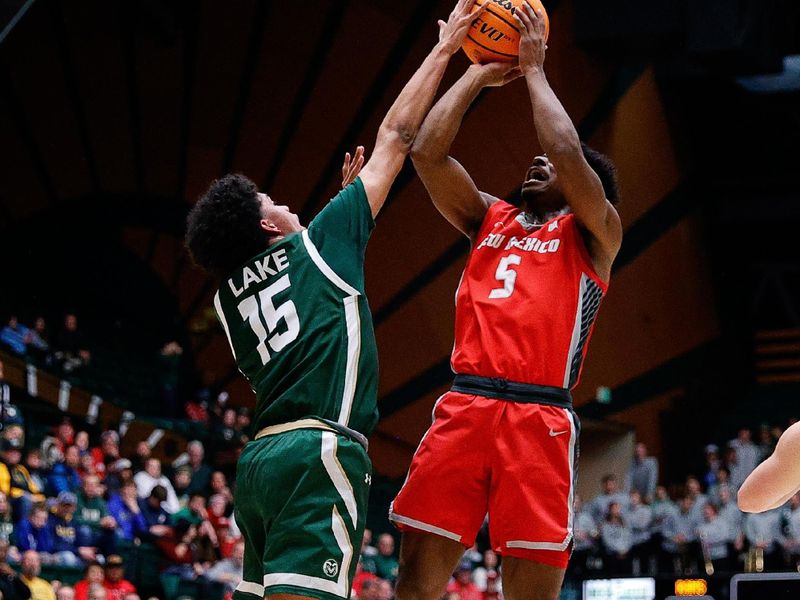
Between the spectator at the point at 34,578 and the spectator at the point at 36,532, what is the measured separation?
75 cm

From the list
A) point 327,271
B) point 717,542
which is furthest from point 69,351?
point 327,271

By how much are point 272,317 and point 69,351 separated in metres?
15.4

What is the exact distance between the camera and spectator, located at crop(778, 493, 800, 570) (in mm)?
15555

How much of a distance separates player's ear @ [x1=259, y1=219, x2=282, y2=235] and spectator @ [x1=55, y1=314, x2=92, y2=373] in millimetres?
14943

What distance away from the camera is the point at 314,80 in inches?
802

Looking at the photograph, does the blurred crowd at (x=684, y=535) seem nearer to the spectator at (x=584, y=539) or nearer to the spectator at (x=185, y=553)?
the spectator at (x=584, y=539)

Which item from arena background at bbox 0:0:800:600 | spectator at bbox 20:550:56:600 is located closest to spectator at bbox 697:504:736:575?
arena background at bbox 0:0:800:600

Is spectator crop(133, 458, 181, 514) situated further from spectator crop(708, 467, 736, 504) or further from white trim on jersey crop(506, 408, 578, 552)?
white trim on jersey crop(506, 408, 578, 552)

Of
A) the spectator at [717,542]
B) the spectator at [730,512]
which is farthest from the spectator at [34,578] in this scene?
the spectator at [730,512]

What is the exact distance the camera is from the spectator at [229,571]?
40.3 ft

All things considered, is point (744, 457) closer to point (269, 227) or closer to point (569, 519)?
point (569, 519)

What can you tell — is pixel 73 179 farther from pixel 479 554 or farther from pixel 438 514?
pixel 438 514

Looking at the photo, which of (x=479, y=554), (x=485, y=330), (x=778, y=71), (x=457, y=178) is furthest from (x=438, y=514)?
(x=778, y=71)

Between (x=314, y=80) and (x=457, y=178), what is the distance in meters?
15.7
